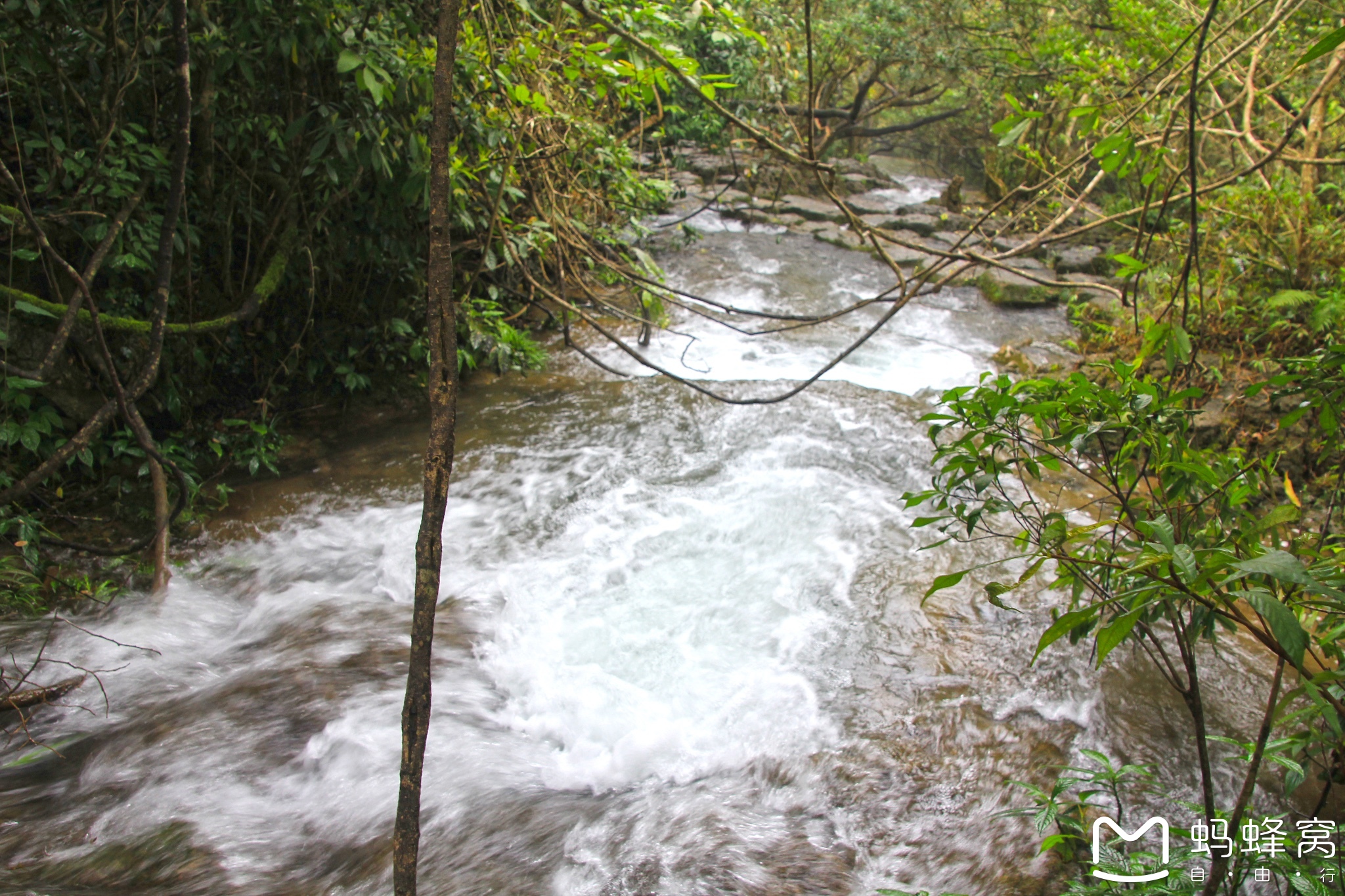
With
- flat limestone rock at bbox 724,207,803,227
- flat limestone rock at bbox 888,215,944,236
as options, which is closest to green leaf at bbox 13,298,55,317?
flat limestone rock at bbox 724,207,803,227

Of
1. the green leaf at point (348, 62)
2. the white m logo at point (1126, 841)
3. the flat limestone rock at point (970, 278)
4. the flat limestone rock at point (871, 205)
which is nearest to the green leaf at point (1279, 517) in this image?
the white m logo at point (1126, 841)

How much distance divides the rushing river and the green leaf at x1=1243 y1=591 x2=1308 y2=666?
1.37 m

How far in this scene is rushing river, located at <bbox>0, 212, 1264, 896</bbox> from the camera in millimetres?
2217

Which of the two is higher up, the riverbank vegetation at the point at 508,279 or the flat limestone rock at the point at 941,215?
the flat limestone rock at the point at 941,215

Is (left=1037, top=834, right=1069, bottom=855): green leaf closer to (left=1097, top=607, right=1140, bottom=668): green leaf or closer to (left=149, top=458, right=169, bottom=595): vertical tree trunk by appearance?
(left=1097, top=607, right=1140, bottom=668): green leaf

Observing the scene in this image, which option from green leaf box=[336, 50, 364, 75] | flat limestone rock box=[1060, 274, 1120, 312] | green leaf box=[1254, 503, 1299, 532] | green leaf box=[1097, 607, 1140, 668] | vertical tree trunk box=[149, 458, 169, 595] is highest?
flat limestone rock box=[1060, 274, 1120, 312]

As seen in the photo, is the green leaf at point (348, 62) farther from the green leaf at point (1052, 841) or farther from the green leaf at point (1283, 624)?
the green leaf at point (1052, 841)

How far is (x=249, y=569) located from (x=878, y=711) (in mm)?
2817

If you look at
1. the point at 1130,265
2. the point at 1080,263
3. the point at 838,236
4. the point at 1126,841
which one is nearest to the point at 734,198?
the point at 838,236

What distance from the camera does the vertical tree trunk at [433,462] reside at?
3.42 feet

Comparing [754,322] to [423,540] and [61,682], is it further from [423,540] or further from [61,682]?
[423,540]

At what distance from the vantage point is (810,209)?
37.6 ft

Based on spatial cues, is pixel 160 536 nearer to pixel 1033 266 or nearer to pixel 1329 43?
pixel 1329 43

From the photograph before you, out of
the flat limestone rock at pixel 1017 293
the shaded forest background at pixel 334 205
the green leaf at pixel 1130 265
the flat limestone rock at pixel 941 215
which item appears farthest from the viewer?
the flat limestone rock at pixel 941 215
